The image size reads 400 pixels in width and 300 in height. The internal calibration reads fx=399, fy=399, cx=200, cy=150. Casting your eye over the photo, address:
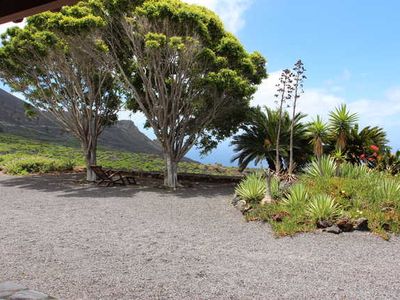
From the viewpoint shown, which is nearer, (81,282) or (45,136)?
(81,282)

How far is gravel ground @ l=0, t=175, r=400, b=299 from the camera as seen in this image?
5402mm

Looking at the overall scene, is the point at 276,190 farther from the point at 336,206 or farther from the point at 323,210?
the point at 323,210

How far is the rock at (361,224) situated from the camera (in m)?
8.84

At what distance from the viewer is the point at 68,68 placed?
57.0 feet

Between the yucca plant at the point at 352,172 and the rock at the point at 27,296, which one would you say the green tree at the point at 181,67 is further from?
the rock at the point at 27,296

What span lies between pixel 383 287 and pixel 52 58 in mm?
15746

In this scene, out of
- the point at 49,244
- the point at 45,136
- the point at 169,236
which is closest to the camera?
the point at 49,244

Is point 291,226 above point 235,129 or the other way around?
the other way around

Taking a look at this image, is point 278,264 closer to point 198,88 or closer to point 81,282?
point 81,282

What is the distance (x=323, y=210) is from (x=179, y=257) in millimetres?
3952

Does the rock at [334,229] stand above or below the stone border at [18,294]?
above

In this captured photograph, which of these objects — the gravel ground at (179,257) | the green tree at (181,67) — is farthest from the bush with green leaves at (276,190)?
the green tree at (181,67)

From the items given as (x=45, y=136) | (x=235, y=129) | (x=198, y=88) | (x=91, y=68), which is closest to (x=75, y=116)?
(x=91, y=68)

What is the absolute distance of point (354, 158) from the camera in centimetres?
1808
